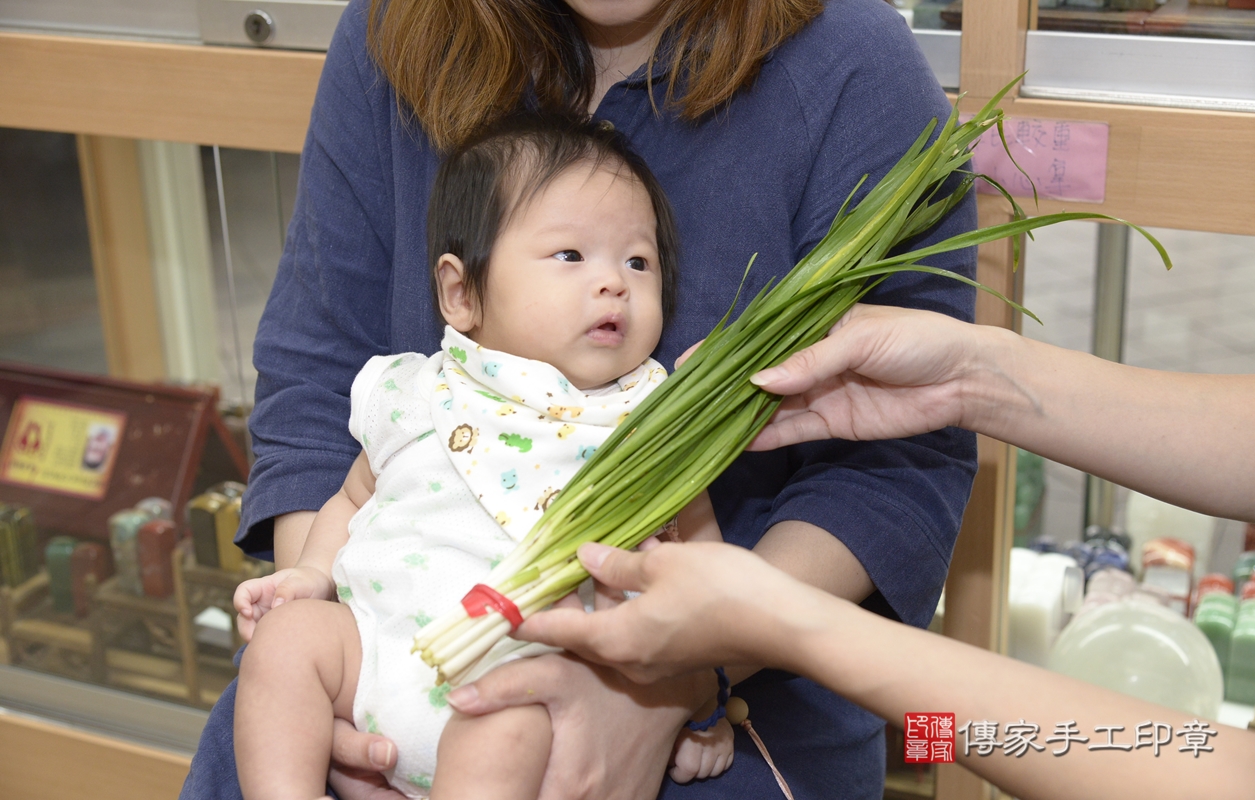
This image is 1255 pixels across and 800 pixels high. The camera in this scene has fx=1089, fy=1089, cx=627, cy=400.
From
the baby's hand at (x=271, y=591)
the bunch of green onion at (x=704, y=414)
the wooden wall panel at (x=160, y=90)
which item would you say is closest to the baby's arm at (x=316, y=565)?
the baby's hand at (x=271, y=591)

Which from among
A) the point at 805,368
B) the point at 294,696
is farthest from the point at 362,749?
the point at 805,368

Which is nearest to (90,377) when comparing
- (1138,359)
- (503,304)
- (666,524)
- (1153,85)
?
(503,304)

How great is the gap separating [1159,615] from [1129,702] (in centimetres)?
97

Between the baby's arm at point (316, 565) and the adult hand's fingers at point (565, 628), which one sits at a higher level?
the adult hand's fingers at point (565, 628)

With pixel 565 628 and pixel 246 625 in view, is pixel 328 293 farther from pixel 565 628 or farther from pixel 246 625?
pixel 565 628

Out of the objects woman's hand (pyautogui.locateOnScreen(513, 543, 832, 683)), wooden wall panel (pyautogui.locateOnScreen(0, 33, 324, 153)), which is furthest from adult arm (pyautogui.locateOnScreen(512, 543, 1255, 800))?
wooden wall panel (pyautogui.locateOnScreen(0, 33, 324, 153))

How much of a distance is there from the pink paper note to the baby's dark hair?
19.0 inches

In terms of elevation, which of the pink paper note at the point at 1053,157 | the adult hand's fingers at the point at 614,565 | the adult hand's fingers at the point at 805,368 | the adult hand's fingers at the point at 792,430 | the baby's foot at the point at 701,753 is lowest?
the baby's foot at the point at 701,753

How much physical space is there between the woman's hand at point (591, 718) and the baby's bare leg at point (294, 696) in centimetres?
18

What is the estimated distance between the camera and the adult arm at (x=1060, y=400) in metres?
1.15

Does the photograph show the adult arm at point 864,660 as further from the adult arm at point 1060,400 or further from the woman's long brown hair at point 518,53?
the woman's long brown hair at point 518,53

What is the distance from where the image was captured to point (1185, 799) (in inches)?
35.0

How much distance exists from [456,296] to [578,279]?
6.7 inches

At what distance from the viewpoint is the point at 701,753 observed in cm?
122
